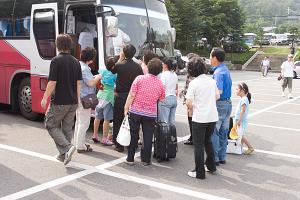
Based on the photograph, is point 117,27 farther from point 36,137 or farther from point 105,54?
point 36,137

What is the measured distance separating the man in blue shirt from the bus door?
3810 mm

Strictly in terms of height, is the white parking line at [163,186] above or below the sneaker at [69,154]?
below

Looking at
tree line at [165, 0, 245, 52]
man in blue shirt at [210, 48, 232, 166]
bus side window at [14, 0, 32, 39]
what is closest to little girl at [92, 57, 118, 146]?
man in blue shirt at [210, 48, 232, 166]

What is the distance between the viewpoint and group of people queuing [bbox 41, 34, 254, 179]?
5.85 metres

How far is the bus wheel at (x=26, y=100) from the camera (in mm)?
9539

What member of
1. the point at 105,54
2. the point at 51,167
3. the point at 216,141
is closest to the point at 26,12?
the point at 105,54

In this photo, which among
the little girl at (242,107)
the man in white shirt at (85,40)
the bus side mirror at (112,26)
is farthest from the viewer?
the man in white shirt at (85,40)

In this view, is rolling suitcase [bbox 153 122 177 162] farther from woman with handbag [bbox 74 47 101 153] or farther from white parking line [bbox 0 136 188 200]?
woman with handbag [bbox 74 47 101 153]

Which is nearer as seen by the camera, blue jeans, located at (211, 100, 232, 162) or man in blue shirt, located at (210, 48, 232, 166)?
man in blue shirt, located at (210, 48, 232, 166)

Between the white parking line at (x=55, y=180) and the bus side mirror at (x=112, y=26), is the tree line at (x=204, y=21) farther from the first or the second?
the white parking line at (x=55, y=180)

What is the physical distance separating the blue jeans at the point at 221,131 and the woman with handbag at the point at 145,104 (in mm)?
Answer: 957

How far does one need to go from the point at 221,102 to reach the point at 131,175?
5.92ft

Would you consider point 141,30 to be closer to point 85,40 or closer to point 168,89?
point 85,40

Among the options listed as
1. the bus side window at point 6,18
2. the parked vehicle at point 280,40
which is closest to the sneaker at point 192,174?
the bus side window at point 6,18
